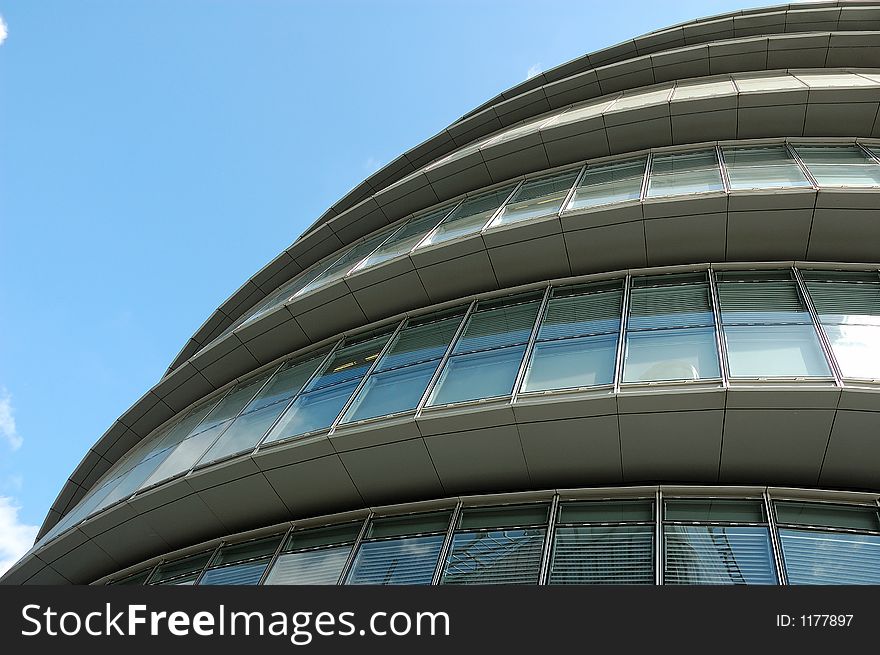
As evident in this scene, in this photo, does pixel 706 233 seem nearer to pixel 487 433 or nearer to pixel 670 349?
pixel 670 349

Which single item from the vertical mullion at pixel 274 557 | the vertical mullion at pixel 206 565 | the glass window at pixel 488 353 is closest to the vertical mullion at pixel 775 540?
the glass window at pixel 488 353

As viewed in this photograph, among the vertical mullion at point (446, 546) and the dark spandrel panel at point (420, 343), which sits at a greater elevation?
the dark spandrel panel at point (420, 343)

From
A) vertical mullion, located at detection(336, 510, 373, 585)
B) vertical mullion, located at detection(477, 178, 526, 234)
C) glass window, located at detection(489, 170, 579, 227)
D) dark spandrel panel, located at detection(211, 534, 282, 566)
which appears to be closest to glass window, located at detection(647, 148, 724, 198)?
glass window, located at detection(489, 170, 579, 227)

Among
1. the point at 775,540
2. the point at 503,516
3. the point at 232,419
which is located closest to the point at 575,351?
the point at 503,516

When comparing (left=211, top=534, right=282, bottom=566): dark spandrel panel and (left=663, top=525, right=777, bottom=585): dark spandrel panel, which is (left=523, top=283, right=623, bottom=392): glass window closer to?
(left=663, top=525, right=777, bottom=585): dark spandrel panel

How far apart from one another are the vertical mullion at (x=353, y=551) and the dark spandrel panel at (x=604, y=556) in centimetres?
303

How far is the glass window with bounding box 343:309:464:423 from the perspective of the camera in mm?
11555

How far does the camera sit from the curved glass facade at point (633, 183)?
13.4 metres

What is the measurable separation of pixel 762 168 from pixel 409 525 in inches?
390

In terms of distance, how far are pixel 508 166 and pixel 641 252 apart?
21.4ft

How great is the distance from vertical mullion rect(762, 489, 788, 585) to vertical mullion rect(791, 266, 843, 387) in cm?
171

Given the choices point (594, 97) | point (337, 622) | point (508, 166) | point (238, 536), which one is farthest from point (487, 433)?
point (594, 97)

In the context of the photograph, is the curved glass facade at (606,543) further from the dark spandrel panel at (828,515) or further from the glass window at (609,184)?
the glass window at (609,184)

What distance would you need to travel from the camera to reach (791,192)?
1196cm
